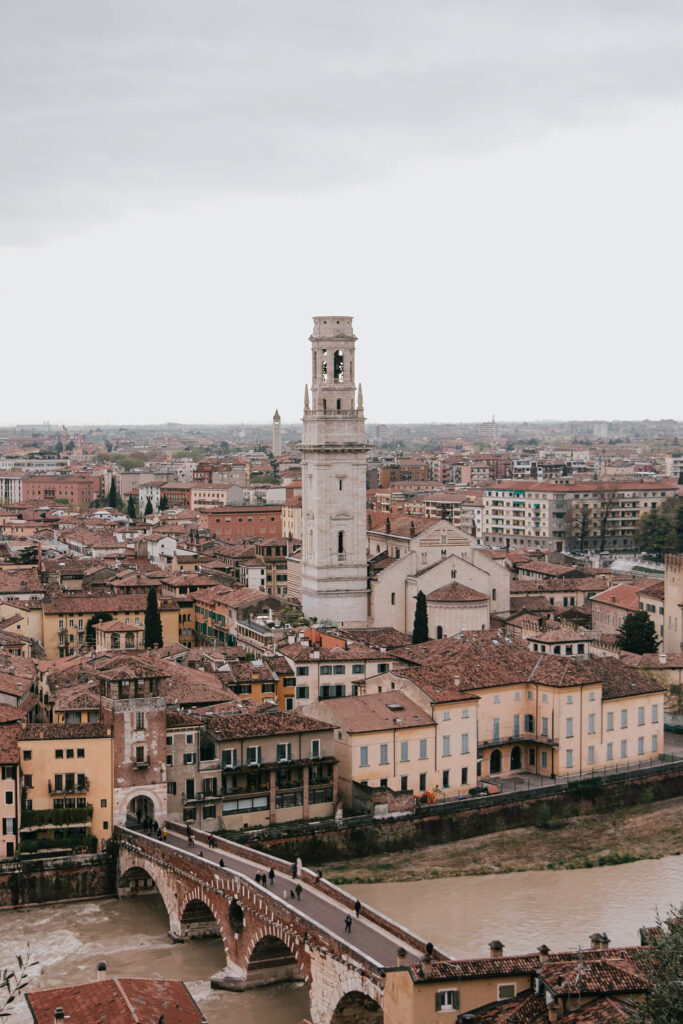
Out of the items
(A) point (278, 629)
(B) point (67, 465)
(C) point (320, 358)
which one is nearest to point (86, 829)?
(A) point (278, 629)

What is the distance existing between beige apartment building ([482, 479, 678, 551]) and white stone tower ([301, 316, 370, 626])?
3707cm

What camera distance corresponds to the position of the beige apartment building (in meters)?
82.6

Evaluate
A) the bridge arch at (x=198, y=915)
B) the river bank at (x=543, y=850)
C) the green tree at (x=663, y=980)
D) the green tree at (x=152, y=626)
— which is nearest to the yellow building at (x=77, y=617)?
the green tree at (x=152, y=626)

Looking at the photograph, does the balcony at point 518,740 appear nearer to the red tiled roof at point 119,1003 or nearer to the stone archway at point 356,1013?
the stone archway at point 356,1013

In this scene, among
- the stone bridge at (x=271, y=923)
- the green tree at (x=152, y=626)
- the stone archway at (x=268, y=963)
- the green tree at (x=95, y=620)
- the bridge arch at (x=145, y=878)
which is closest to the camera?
the stone bridge at (x=271, y=923)

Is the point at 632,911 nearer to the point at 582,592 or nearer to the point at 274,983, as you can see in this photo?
the point at 274,983

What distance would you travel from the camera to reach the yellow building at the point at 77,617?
44.9 meters

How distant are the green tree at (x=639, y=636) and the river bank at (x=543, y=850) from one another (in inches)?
417

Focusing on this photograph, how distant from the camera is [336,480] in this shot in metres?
46.4

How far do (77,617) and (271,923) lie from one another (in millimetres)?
24458

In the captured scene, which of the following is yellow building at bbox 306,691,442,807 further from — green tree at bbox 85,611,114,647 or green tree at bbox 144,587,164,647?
green tree at bbox 85,611,114,647

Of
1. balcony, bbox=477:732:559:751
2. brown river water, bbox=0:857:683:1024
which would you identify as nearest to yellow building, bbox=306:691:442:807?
balcony, bbox=477:732:559:751

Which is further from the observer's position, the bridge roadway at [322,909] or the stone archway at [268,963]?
the stone archway at [268,963]

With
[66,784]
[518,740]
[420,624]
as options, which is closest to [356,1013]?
[66,784]
